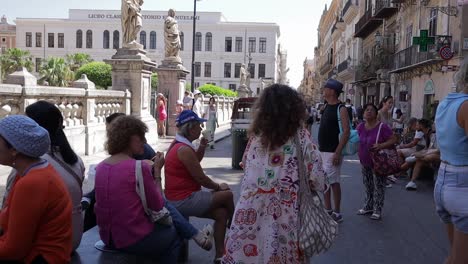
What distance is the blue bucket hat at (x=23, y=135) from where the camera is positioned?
2.74 meters

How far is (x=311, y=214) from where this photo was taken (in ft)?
11.1

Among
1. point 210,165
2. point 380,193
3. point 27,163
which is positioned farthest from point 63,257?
point 210,165

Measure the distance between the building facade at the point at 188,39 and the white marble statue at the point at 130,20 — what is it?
72.6 m

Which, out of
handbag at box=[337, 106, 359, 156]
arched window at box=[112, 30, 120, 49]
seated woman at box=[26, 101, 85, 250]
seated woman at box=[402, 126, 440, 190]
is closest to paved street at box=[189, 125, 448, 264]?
seated woman at box=[402, 126, 440, 190]

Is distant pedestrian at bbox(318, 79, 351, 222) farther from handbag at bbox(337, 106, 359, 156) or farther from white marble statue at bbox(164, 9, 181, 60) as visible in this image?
white marble statue at bbox(164, 9, 181, 60)

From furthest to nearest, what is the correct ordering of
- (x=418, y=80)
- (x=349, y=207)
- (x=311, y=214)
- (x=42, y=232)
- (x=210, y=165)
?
(x=418, y=80) < (x=210, y=165) < (x=349, y=207) < (x=311, y=214) < (x=42, y=232)

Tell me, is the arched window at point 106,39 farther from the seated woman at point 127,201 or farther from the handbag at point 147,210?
the handbag at point 147,210

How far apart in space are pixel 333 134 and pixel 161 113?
1315cm

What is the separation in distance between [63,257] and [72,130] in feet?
29.6

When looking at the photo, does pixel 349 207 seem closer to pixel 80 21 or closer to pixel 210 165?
pixel 210 165

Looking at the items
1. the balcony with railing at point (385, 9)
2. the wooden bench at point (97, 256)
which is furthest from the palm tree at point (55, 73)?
the wooden bench at point (97, 256)

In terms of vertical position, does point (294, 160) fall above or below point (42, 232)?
above

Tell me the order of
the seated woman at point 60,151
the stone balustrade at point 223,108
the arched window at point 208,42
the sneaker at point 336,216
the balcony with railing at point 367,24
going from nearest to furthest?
the seated woman at point 60,151, the sneaker at point 336,216, the stone balustrade at point 223,108, the balcony with railing at point 367,24, the arched window at point 208,42

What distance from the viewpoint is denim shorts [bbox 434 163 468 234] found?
3314 mm
